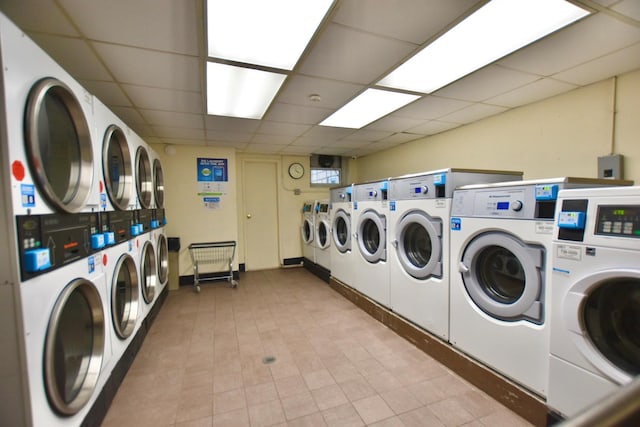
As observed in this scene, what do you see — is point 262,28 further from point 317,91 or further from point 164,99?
point 164,99

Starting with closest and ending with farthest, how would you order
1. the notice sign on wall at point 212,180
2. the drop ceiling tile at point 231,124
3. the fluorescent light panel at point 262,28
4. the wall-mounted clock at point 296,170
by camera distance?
the fluorescent light panel at point 262,28 → the drop ceiling tile at point 231,124 → the notice sign on wall at point 212,180 → the wall-mounted clock at point 296,170

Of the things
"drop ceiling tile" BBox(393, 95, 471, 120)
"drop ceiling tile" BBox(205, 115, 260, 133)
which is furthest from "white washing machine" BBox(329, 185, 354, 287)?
"drop ceiling tile" BBox(205, 115, 260, 133)

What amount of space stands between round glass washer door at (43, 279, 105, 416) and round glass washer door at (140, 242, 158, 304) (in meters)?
0.93

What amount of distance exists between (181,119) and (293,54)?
6.02 ft

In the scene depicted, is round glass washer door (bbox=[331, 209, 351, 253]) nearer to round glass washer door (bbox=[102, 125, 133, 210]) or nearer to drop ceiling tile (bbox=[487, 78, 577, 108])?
drop ceiling tile (bbox=[487, 78, 577, 108])

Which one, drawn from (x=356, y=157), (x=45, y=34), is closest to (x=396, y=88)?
(x=45, y=34)

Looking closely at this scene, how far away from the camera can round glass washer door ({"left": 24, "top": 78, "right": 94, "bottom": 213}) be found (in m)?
1.29

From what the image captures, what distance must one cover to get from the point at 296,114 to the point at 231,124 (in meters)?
0.85

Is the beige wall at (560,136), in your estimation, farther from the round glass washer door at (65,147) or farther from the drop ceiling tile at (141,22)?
the round glass washer door at (65,147)

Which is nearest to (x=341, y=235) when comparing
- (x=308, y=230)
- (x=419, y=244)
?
(x=308, y=230)

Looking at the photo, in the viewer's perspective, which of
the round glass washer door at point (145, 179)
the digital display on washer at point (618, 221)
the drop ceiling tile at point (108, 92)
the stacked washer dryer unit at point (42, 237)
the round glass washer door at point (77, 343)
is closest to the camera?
the stacked washer dryer unit at point (42, 237)

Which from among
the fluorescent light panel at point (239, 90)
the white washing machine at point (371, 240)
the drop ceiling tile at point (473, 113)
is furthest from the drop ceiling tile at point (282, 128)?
the drop ceiling tile at point (473, 113)

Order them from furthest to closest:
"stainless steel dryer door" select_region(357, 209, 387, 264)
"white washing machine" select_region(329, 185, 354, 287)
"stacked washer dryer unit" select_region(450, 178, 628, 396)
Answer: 1. "white washing machine" select_region(329, 185, 354, 287)
2. "stainless steel dryer door" select_region(357, 209, 387, 264)
3. "stacked washer dryer unit" select_region(450, 178, 628, 396)

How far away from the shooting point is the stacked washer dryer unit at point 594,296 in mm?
1116
